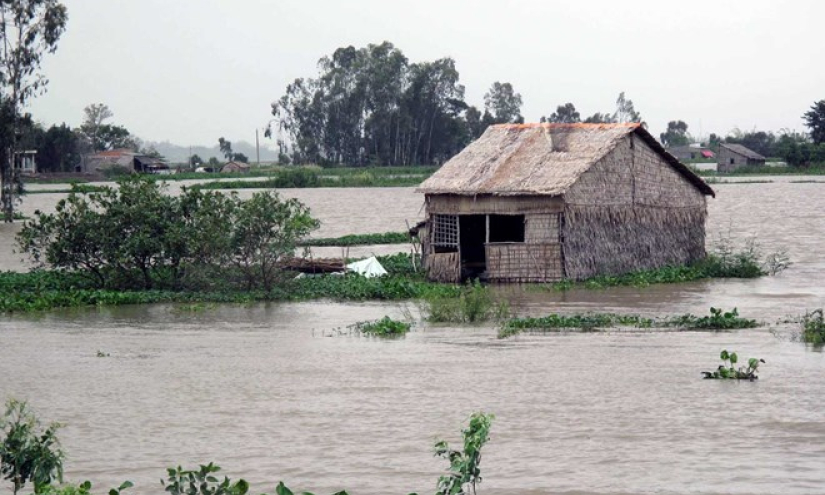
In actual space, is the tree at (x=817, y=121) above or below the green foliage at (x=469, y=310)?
above

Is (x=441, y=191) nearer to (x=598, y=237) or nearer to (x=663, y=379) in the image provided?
(x=598, y=237)

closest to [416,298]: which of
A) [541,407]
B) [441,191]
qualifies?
[441,191]

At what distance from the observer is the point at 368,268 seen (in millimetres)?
21219

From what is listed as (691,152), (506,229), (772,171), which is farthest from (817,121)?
(506,229)

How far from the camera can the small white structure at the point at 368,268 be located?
2102cm

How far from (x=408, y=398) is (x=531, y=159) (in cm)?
929

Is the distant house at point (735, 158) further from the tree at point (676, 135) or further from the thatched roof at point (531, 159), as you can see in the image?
the thatched roof at point (531, 159)

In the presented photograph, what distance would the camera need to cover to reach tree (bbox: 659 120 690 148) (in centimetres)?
9661

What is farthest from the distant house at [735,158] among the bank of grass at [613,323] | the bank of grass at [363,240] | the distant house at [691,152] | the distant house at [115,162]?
the bank of grass at [613,323]

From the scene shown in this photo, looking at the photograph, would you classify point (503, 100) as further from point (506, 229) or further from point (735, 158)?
point (506, 229)

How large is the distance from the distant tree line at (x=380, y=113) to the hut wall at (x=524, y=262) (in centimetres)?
4726

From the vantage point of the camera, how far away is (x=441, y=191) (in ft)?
66.5

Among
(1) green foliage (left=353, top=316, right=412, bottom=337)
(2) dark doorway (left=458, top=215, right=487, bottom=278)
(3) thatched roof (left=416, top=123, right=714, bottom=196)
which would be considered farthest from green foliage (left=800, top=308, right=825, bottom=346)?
(2) dark doorway (left=458, top=215, right=487, bottom=278)

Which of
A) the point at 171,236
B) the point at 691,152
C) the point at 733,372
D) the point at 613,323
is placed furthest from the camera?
the point at 691,152
